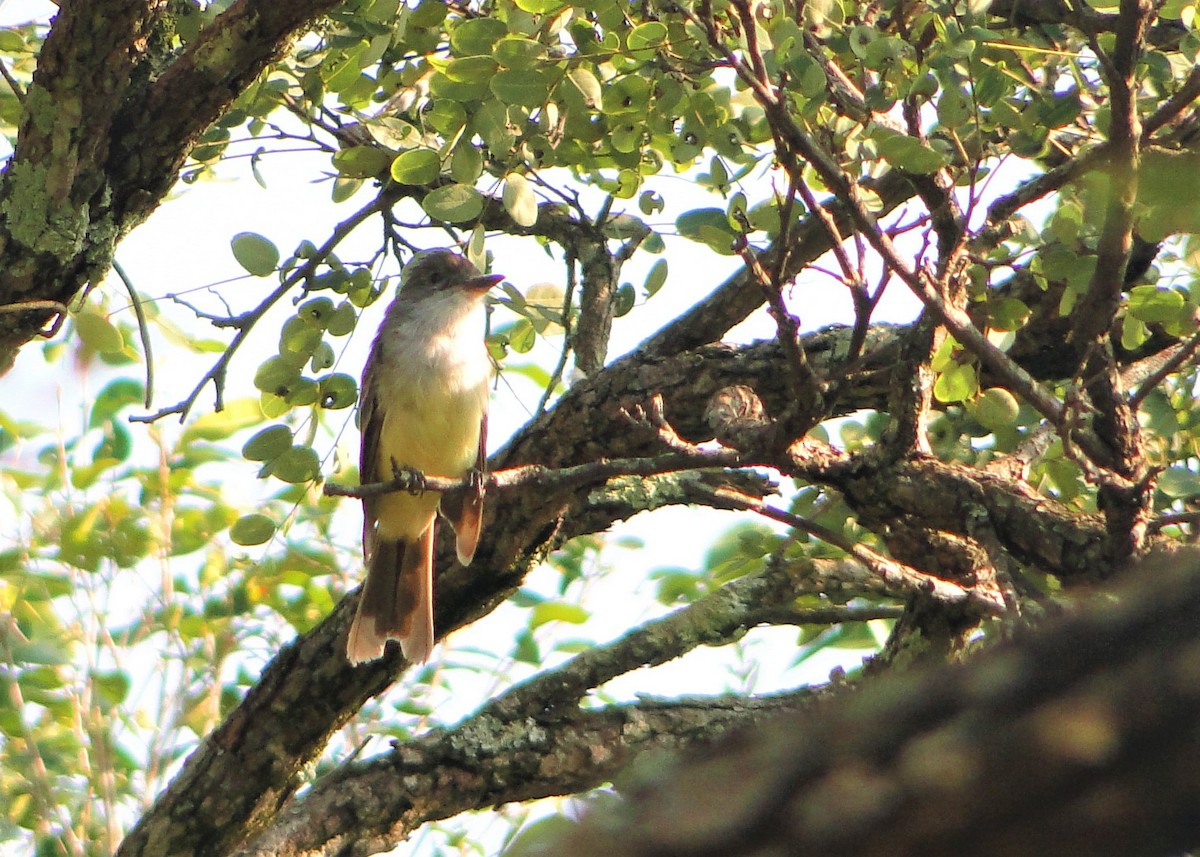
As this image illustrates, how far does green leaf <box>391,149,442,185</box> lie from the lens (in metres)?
3.84

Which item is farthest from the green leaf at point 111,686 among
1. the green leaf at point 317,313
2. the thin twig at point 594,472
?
the thin twig at point 594,472

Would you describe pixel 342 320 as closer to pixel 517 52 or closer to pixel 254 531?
pixel 254 531

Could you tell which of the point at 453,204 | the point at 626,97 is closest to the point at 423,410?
the point at 453,204

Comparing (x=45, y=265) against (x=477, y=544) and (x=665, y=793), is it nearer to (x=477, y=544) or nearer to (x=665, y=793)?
(x=477, y=544)

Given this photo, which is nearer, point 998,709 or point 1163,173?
point 998,709

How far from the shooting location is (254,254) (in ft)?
14.0

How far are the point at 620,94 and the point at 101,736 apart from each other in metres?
3.63

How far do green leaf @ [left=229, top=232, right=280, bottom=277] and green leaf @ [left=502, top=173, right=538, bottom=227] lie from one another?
31.3 inches

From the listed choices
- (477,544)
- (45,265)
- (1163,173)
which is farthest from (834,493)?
(1163,173)

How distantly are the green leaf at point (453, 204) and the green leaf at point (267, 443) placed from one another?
0.88 meters

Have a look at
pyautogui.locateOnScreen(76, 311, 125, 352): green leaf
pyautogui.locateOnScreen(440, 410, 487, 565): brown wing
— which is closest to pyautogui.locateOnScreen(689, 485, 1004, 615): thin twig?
pyautogui.locateOnScreen(440, 410, 487, 565): brown wing

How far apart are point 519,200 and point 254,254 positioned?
881 mm

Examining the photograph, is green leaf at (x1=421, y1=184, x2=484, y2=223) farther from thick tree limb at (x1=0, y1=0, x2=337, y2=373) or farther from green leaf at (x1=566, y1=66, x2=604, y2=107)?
thick tree limb at (x1=0, y1=0, x2=337, y2=373)

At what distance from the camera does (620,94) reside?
12.6 ft
